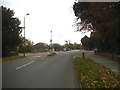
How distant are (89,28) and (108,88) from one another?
664 inches

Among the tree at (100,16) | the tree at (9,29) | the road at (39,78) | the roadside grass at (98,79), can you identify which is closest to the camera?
the roadside grass at (98,79)

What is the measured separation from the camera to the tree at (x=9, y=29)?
29625 millimetres

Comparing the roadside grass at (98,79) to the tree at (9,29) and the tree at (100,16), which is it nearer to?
the tree at (100,16)

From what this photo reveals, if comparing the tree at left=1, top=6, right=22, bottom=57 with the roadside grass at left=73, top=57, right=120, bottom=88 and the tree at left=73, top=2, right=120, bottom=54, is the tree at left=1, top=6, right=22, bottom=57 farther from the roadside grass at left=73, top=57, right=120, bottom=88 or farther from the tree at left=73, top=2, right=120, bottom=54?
the roadside grass at left=73, top=57, right=120, bottom=88

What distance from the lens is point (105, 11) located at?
18.8 metres

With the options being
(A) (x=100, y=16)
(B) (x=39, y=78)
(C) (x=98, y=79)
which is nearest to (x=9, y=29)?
(A) (x=100, y=16)

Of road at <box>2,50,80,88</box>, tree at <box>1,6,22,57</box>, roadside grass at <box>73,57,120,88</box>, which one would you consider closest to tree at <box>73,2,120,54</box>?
road at <box>2,50,80,88</box>

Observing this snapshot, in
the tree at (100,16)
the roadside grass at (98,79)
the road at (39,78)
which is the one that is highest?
the tree at (100,16)

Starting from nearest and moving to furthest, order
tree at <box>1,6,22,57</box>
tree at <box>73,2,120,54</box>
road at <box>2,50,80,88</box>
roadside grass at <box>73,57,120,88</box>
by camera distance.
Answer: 1. roadside grass at <box>73,57,120,88</box>
2. road at <box>2,50,80,88</box>
3. tree at <box>73,2,120,54</box>
4. tree at <box>1,6,22,57</box>

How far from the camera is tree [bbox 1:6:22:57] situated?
97.2ft

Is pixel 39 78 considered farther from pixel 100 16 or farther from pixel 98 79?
pixel 100 16

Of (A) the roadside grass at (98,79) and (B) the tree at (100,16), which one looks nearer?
(A) the roadside grass at (98,79)

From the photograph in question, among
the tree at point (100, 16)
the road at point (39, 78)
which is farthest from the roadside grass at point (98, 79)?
the tree at point (100, 16)

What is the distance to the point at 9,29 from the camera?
30969mm
